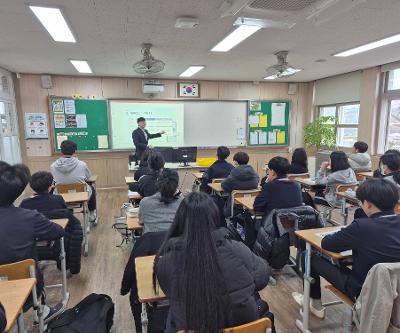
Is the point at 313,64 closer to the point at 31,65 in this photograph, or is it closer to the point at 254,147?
the point at 254,147

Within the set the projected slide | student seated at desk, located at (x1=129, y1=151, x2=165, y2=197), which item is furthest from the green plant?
student seated at desk, located at (x1=129, y1=151, x2=165, y2=197)

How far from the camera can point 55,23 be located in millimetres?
3268

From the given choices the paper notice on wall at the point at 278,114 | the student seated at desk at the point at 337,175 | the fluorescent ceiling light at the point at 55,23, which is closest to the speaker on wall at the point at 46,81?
the fluorescent ceiling light at the point at 55,23

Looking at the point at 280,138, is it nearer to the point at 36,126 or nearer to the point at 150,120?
the point at 150,120

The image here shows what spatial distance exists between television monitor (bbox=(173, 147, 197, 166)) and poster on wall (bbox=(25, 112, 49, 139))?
3429mm

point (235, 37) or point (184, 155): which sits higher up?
point (235, 37)

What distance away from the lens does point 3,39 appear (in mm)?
3824

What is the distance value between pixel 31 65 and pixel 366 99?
6.93m

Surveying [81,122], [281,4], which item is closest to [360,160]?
[281,4]

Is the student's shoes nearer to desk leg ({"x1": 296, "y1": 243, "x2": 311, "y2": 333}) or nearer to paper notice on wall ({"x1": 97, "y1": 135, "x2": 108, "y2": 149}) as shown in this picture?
desk leg ({"x1": 296, "y1": 243, "x2": 311, "y2": 333})

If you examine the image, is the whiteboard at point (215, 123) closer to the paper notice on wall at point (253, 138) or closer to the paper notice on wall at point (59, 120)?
the paper notice on wall at point (253, 138)

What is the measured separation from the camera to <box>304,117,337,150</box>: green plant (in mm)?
6873

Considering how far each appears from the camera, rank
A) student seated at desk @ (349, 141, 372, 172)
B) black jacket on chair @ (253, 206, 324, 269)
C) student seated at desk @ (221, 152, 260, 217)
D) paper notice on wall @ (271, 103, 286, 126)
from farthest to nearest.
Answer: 1. paper notice on wall @ (271, 103, 286, 126)
2. student seated at desk @ (349, 141, 372, 172)
3. student seated at desk @ (221, 152, 260, 217)
4. black jacket on chair @ (253, 206, 324, 269)

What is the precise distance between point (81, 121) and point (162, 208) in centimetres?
545
